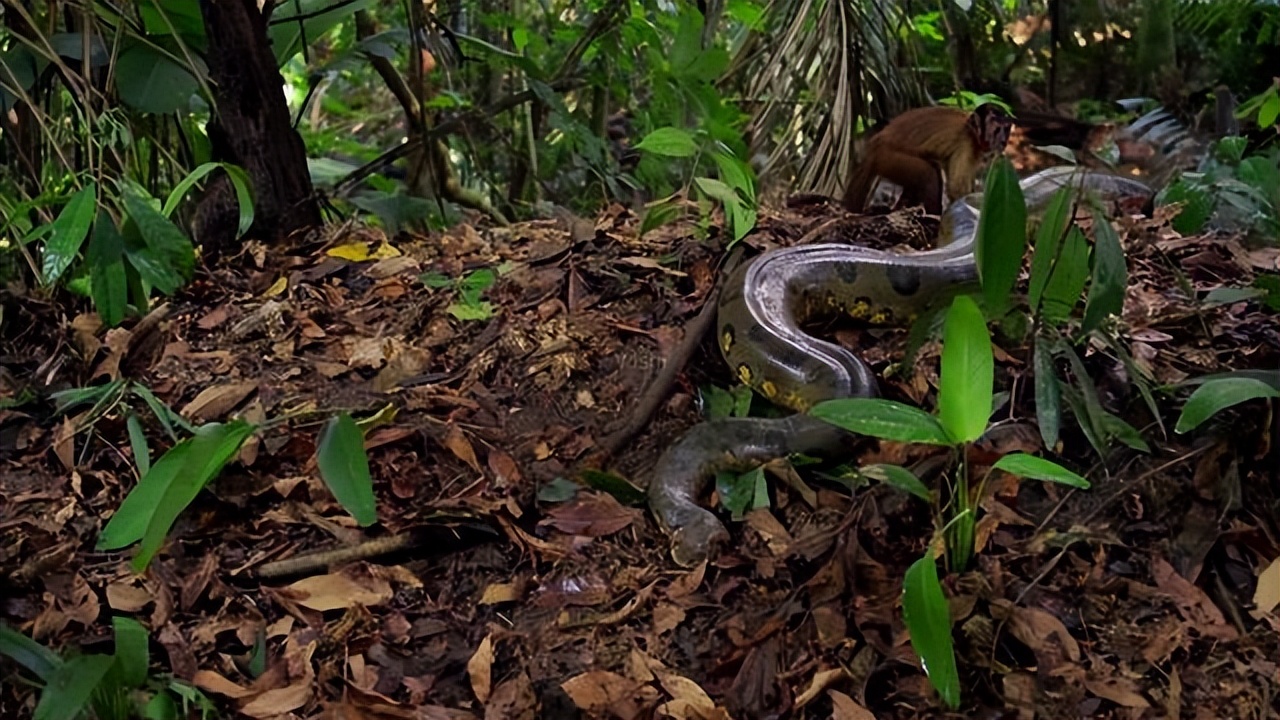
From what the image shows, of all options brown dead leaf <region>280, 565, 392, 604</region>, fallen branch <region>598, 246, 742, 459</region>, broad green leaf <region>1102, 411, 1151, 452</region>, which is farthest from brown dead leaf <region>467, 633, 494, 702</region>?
broad green leaf <region>1102, 411, 1151, 452</region>

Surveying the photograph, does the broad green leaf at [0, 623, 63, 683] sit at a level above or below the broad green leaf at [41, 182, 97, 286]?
below

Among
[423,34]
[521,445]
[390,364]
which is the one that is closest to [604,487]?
[521,445]

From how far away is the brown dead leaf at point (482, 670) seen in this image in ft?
7.01

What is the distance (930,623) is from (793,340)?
4.71 feet

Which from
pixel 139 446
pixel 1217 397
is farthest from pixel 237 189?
pixel 1217 397

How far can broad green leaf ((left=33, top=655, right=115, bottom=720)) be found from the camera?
6.46 feet

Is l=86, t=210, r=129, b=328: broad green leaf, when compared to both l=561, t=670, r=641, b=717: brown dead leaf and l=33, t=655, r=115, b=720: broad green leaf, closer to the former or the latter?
l=33, t=655, r=115, b=720: broad green leaf

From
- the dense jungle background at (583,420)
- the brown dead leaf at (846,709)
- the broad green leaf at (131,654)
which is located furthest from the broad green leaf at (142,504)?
the brown dead leaf at (846,709)

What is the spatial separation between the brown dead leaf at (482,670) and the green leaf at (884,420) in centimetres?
90

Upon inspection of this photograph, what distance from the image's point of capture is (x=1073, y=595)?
2184mm

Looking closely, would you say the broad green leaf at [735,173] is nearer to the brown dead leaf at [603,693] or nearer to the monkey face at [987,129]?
the monkey face at [987,129]

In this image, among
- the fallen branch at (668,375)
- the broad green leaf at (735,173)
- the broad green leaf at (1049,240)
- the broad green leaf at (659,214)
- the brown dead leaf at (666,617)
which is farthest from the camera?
the broad green leaf at (659,214)

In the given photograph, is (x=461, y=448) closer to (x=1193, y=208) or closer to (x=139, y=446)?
(x=139, y=446)

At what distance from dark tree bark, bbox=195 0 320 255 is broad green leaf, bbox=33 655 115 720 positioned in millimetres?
2075
